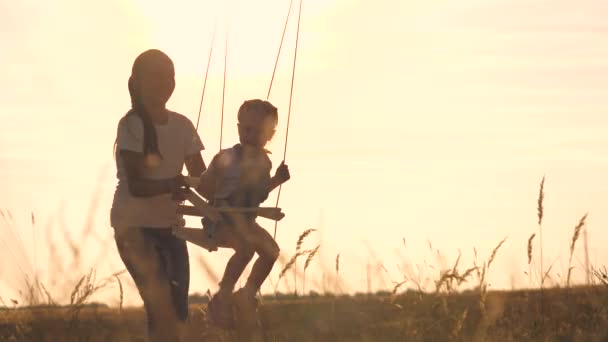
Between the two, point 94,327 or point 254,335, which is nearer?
point 254,335

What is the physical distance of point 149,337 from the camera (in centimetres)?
747

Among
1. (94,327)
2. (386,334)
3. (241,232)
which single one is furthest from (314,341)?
(94,327)

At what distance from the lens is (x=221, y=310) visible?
24.7ft

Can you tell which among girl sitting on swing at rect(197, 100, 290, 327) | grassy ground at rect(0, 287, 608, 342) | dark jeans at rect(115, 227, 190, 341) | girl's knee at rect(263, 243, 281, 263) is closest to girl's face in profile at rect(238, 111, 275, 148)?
girl sitting on swing at rect(197, 100, 290, 327)

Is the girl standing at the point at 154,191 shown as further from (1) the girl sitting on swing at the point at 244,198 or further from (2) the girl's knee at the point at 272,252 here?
(2) the girl's knee at the point at 272,252

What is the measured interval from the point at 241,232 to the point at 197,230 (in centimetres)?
29

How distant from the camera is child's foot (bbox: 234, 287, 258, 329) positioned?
7469 millimetres

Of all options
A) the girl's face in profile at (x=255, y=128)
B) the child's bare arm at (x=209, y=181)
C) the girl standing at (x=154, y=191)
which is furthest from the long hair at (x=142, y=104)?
the girl's face in profile at (x=255, y=128)

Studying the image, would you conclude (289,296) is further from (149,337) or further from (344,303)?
(149,337)

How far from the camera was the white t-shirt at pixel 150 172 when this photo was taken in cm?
718

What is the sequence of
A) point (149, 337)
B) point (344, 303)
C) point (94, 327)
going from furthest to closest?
1. point (344, 303)
2. point (94, 327)
3. point (149, 337)

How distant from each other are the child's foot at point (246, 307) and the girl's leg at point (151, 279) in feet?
1.27

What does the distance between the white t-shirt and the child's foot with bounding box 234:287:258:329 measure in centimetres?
62

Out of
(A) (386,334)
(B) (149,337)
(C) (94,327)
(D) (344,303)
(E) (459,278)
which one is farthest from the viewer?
(D) (344,303)
